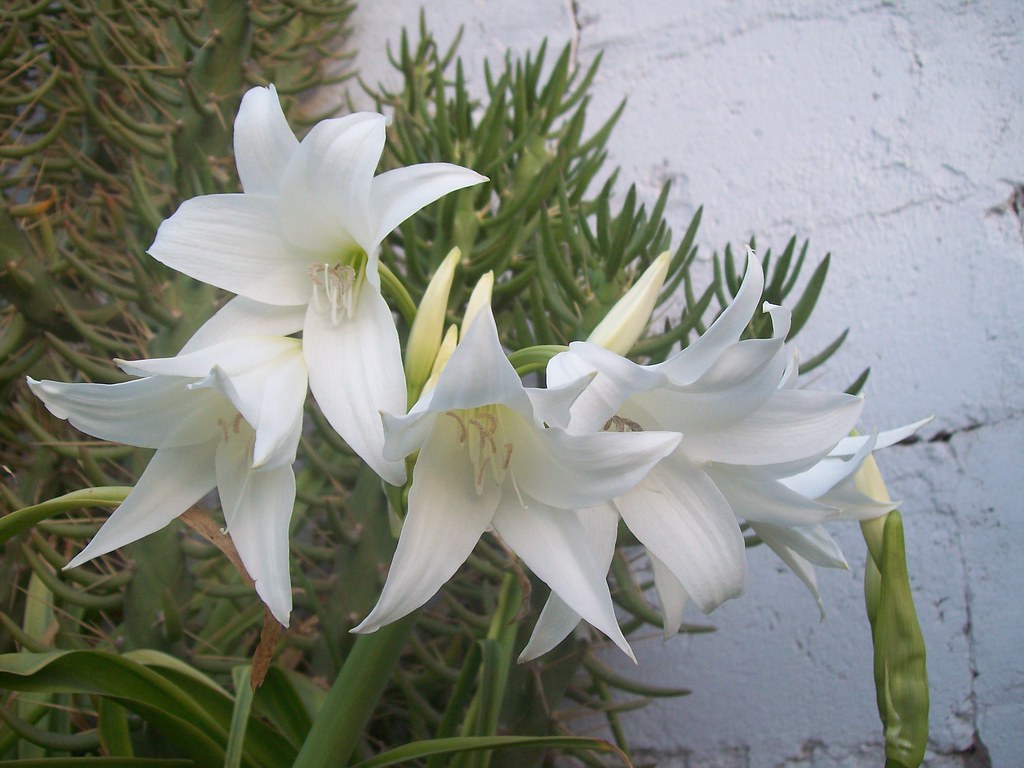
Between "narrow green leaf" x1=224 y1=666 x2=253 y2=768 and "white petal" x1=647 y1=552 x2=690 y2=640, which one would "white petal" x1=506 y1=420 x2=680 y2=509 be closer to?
"white petal" x1=647 y1=552 x2=690 y2=640

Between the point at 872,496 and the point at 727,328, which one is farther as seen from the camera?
the point at 872,496

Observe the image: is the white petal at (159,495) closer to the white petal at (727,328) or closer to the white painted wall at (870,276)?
the white petal at (727,328)

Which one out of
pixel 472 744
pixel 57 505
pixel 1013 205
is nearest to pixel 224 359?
pixel 57 505

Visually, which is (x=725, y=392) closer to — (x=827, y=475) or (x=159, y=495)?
(x=827, y=475)

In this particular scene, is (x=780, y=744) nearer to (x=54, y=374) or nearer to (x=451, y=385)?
(x=451, y=385)

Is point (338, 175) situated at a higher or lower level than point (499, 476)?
higher

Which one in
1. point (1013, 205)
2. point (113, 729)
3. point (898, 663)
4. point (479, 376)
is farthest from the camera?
point (1013, 205)
